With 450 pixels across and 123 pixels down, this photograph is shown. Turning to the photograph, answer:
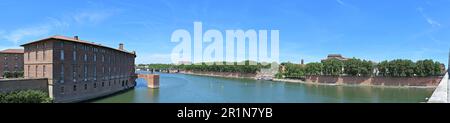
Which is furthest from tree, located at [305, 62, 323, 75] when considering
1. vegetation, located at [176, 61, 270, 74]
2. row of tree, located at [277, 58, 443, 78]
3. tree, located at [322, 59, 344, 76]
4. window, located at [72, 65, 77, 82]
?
window, located at [72, 65, 77, 82]

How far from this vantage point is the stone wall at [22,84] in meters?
12.8

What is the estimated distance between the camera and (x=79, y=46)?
17.8 meters

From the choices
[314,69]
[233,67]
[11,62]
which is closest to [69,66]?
[11,62]

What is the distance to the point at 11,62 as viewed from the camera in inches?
1085

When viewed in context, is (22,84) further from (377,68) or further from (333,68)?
(377,68)

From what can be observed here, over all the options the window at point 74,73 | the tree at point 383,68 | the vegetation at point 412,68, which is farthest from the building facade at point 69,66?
the vegetation at point 412,68

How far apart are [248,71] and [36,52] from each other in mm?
44289

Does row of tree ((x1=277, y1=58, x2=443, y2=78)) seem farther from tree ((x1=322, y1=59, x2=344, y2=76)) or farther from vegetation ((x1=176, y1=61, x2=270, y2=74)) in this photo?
vegetation ((x1=176, y1=61, x2=270, y2=74))

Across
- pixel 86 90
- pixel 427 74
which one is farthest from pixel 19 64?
pixel 427 74

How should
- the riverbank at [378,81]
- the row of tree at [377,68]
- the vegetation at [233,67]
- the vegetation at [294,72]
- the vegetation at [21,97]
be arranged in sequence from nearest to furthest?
the vegetation at [21,97]
the riverbank at [378,81]
the row of tree at [377,68]
the vegetation at [294,72]
the vegetation at [233,67]

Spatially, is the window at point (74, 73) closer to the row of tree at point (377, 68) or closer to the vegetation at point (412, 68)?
the row of tree at point (377, 68)

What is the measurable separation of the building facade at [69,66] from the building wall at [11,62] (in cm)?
1064

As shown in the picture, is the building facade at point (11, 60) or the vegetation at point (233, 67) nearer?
the building facade at point (11, 60)
